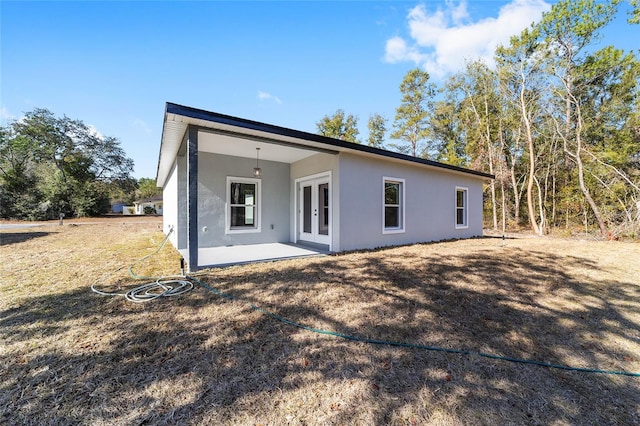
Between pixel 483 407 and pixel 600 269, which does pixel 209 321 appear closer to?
pixel 483 407

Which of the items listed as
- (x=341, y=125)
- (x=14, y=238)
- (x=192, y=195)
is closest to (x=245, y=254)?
(x=192, y=195)

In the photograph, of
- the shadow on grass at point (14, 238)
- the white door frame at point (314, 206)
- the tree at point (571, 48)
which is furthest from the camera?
the tree at point (571, 48)

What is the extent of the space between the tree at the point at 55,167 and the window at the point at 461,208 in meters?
27.8

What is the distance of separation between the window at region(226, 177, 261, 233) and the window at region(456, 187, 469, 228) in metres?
7.39

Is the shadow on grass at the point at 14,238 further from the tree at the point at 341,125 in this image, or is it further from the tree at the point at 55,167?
the tree at the point at 341,125

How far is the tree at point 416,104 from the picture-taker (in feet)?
61.1

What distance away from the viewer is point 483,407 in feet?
5.48

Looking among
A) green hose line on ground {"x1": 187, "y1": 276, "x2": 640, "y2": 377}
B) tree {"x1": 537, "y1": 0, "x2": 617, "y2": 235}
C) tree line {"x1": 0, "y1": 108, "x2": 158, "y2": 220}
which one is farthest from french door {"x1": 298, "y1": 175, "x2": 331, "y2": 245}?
tree line {"x1": 0, "y1": 108, "x2": 158, "y2": 220}

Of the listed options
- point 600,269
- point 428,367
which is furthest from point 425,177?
point 428,367

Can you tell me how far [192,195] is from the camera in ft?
14.5

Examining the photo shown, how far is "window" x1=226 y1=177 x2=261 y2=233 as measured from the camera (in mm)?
7414

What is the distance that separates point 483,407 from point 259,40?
9.06m

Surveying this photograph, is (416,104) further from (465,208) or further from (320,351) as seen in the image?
(320,351)

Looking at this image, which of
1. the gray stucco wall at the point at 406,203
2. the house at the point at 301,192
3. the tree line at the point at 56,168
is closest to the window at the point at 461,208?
the gray stucco wall at the point at 406,203
